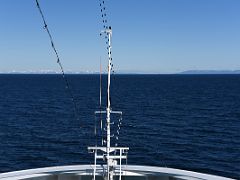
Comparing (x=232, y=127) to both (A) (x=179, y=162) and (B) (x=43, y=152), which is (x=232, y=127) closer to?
(A) (x=179, y=162)

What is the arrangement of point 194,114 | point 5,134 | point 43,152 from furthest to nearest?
Result: point 194,114
point 5,134
point 43,152

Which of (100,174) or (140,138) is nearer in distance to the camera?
(100,174)

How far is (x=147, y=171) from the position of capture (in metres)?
17.0

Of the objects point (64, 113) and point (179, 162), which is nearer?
point (179, 162)

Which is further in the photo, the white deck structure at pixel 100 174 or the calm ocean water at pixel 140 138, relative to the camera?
the calm ocean water at pixel 140 138

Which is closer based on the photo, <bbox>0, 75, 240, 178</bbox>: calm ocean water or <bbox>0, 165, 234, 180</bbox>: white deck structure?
<bbox>0, 165, 234, 180</bbox>: white deck structure

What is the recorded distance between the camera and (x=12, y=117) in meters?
71.8

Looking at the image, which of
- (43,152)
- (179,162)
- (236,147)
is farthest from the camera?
(236,147)

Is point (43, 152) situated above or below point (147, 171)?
below

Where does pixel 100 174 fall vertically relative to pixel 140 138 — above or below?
above

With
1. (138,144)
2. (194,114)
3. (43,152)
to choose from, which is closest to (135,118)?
(194,114)

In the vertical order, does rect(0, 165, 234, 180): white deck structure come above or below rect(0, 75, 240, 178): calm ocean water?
above

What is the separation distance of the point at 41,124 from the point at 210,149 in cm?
3050

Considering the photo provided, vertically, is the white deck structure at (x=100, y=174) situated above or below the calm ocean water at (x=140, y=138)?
above
